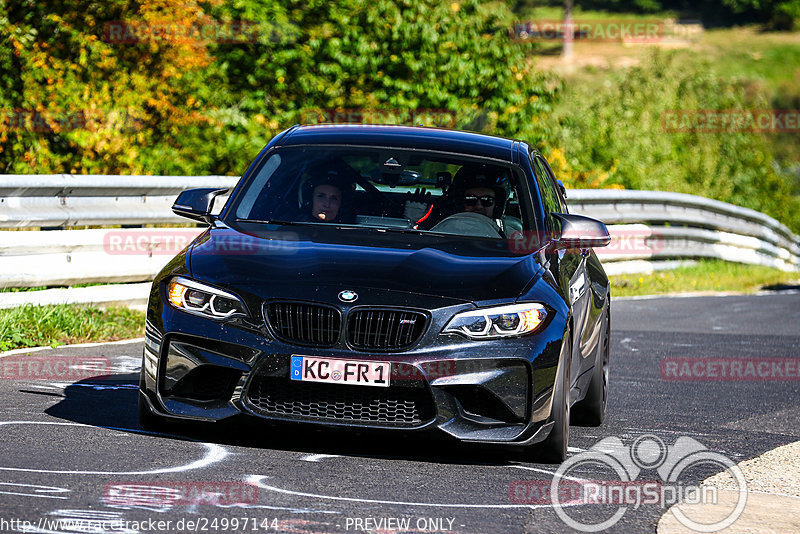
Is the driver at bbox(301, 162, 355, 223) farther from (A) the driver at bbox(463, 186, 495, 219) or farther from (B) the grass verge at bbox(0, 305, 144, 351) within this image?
(B) the grass verge at bbox(0, 305, 144, 351)

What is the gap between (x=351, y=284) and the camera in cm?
565

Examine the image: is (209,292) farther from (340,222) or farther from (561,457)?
(561,457)

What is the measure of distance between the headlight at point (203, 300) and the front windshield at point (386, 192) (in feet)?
3.22

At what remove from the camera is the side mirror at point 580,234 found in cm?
667

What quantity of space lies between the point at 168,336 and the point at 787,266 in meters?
22.2

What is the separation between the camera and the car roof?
7.16 m

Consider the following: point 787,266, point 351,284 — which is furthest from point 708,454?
point 787,266
